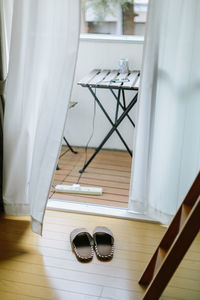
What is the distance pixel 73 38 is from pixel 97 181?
1.48 metres

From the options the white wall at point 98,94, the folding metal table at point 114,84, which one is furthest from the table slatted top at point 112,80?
the white wall at point 98,94

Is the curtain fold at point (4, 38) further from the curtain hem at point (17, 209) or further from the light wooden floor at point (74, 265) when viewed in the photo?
the light wooden floor at point (74, 265)

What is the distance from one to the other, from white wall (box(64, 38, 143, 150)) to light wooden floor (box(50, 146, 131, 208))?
15 centimetres

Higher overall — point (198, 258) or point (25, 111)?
point (25, 111)

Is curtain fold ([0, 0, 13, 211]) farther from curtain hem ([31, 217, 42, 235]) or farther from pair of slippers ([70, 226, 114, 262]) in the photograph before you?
pair of slippers ([70, 226, 114, 262])

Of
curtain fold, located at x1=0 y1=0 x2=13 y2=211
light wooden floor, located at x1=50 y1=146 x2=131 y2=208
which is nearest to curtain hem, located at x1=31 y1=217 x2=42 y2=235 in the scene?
light wooden floor, located at x1=50 y1=146 x2=131 y2=208

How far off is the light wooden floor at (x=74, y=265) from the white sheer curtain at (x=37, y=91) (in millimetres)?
175

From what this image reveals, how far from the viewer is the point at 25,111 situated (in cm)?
231

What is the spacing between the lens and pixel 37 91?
88.7 inches

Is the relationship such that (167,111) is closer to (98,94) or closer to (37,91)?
(37,91)

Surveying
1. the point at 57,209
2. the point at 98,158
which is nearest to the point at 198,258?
the point at 57,209

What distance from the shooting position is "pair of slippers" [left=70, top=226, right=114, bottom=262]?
2189mm

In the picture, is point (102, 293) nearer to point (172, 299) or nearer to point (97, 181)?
point (172, 299)

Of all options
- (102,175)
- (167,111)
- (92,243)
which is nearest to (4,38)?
(167,111)
